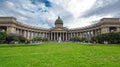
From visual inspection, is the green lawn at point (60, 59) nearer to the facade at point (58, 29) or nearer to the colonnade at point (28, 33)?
the facade at point (58, 29)

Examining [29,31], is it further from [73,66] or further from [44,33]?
[73,66]

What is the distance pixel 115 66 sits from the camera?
10.7 metres

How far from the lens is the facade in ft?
325

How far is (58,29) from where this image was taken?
148625mm

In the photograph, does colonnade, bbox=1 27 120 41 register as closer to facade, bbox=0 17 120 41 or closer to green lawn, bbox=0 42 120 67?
facade, bbox=0 17 120 41

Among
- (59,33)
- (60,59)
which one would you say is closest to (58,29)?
(59,33)

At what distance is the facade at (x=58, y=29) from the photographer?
99.1 meters

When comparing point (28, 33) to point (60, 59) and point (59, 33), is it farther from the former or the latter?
point (60, 59)

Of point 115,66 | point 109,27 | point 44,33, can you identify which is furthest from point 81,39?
point 115,66

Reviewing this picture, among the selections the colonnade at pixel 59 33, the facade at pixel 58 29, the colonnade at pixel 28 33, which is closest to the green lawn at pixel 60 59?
the facade at pixel 58 29

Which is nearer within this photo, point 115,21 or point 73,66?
point 73,66

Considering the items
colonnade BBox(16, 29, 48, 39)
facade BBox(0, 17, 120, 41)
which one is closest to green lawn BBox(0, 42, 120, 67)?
facade BBox(0, 17, 120, 41)

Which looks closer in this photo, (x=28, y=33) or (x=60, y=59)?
(x=60, y=59)

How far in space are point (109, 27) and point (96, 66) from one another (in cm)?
9674
